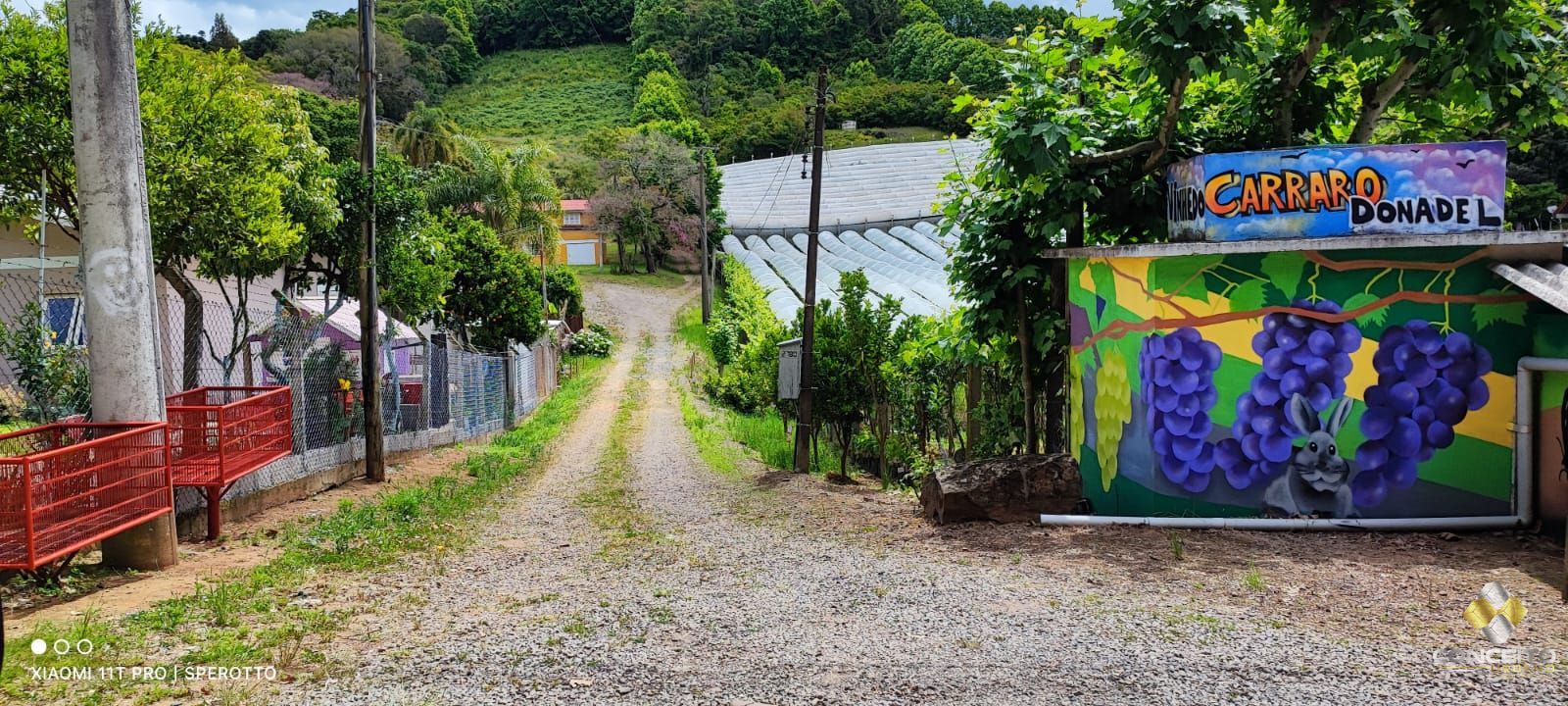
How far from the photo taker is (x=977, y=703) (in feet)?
15.8

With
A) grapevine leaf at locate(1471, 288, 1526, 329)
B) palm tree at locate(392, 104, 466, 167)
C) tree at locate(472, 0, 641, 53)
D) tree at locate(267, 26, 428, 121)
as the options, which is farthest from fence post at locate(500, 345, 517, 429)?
tree at locate(472, 0, 641, 53)

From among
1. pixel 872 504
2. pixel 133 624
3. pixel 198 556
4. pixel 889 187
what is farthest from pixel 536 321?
pixel 889 187

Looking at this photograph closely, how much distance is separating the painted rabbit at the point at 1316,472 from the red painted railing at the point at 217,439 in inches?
349

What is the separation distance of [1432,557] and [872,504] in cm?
590

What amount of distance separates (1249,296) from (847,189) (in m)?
53.4

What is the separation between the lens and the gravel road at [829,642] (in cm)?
491

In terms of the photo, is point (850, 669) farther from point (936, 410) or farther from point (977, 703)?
point (936, 410)

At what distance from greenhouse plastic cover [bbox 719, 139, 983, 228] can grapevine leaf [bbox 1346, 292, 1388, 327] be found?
4631cm

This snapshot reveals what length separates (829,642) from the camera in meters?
5.79

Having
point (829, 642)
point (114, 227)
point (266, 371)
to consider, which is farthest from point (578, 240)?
point (829, 642)

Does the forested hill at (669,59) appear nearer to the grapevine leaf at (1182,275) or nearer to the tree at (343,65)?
the tree at (343,65)

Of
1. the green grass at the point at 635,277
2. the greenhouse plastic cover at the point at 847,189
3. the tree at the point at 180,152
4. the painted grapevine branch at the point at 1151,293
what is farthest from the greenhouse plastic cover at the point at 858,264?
the tree at the point at 180,152

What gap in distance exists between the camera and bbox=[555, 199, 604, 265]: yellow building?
6850cm

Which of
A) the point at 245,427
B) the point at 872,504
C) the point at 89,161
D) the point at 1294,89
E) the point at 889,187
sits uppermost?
the point at 889,187
